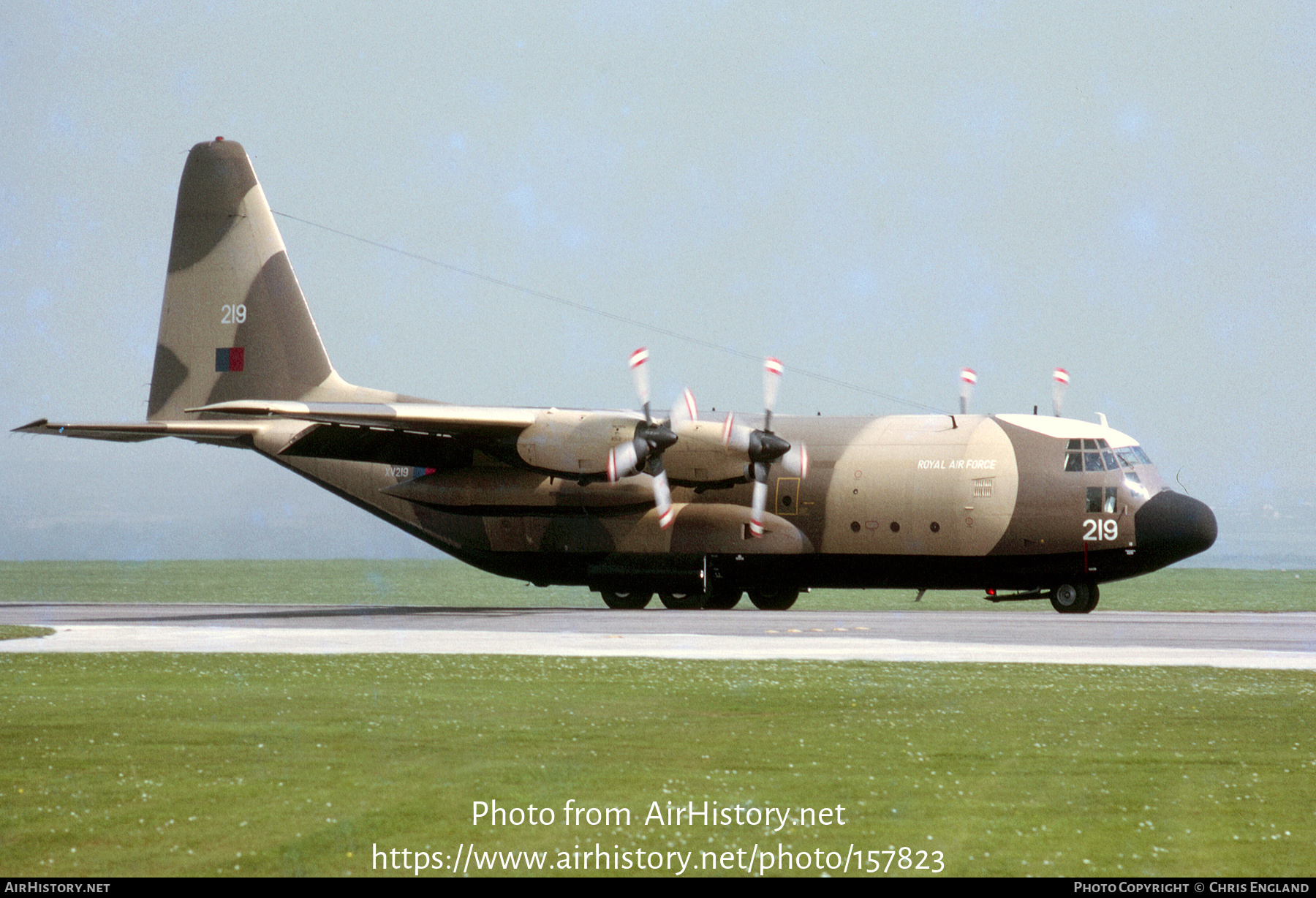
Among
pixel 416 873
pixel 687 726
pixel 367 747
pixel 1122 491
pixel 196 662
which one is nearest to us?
pixel 416 873

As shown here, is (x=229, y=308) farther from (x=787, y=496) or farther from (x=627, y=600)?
(x=787, y=496)

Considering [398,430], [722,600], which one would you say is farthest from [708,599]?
[398,430]

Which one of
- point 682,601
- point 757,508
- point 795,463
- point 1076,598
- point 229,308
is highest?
point 229,308

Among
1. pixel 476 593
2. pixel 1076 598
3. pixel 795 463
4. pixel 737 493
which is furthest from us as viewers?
pixel 476 593

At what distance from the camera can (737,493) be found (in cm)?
3412

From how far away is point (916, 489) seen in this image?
108ft

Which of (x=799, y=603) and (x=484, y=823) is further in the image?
(x=799, y=603)

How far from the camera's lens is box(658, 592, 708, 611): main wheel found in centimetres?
3643

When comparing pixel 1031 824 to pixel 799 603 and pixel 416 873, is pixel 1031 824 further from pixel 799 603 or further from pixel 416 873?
pixel 799 603

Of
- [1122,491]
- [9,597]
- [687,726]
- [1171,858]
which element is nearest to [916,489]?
[1122,491]

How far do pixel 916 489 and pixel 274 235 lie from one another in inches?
814

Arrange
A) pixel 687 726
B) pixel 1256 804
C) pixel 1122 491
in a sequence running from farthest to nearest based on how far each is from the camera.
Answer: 1. pixel 1122 491
2. pixel 687 726
3. pixel 1256 804

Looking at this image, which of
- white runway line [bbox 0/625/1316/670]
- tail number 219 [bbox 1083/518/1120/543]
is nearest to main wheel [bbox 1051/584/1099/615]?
tail number 219 [bbox 1083/518/1120/543]

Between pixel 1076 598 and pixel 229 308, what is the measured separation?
2493cm
